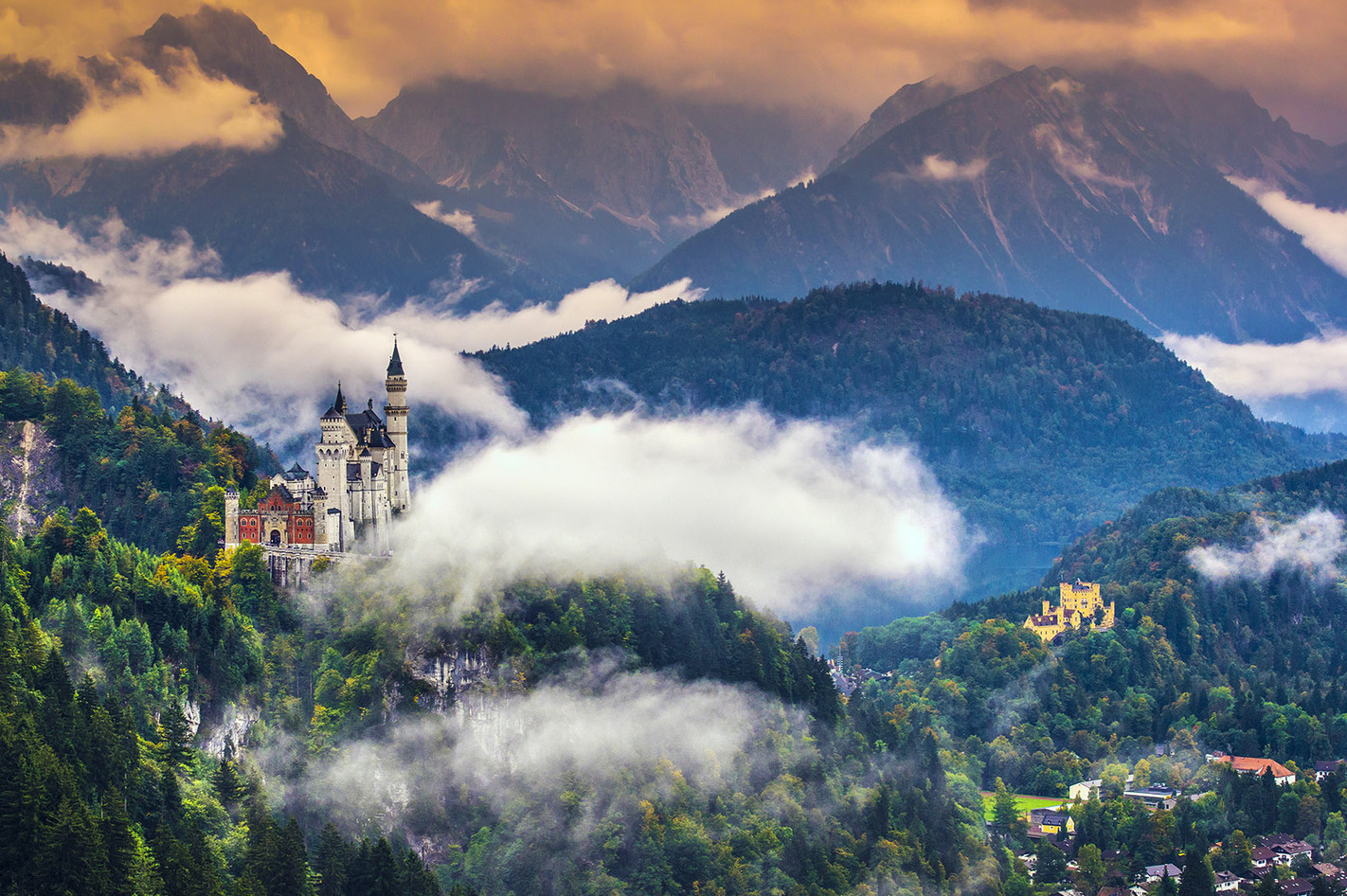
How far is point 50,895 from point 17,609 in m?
24.9

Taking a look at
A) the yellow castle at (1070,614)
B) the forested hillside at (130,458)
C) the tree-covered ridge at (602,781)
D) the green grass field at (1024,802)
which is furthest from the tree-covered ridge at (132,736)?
the yellow castle at (1070,614)

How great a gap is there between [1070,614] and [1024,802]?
1633 inches

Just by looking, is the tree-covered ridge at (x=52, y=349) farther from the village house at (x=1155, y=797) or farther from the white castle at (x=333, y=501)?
the village house at (x=1155, y=797)

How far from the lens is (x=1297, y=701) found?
164375mm

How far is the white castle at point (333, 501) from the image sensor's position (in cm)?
12181

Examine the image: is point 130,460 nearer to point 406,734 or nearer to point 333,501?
point 333,501

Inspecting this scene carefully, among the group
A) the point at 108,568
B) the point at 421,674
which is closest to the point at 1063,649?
the point at 421,674

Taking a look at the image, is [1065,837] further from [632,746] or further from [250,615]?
[250,615]

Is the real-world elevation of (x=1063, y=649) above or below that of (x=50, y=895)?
above

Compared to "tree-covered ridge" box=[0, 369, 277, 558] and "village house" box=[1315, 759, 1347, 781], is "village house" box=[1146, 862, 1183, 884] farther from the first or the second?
"tree-covered ridge" box=[0, 369, 277, 558]

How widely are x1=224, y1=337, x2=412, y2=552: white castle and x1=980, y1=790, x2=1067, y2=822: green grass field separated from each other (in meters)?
46.3

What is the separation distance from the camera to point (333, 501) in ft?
404

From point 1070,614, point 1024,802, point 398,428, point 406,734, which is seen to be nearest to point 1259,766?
point 1024,802

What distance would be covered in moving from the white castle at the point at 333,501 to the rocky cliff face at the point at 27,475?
1384cm
